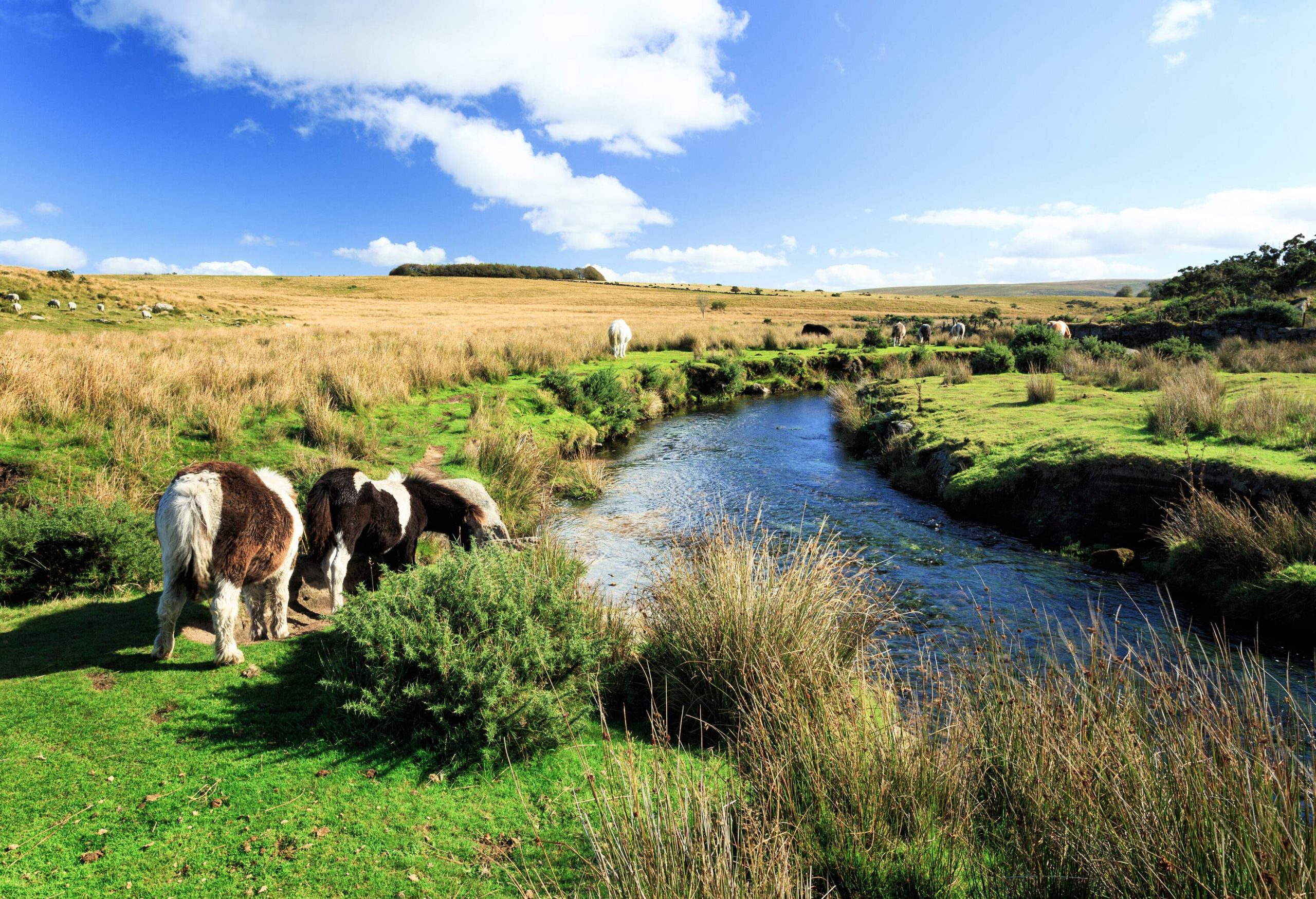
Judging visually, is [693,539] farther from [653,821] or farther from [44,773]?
[44,773]

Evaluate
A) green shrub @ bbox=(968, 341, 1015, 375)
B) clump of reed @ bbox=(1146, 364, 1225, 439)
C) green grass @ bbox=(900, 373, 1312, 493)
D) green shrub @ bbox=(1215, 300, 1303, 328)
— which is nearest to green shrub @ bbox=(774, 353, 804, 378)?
green shrub @ bbox=(968, 341, 1015, 375)

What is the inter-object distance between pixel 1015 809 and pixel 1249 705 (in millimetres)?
1070

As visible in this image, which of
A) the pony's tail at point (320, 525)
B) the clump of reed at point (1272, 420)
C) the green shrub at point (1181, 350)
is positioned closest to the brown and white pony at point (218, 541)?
the pony's tail at point (320, 525)

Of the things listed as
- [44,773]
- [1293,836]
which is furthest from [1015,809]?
[44,773]

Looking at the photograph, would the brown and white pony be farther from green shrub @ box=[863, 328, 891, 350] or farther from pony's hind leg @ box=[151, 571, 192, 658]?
green shrub @ box=[863, 328, 891, 350]

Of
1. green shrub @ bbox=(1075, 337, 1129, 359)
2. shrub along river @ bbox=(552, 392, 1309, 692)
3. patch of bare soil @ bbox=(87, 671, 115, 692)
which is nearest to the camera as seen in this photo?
patch of bare soil @ bbox=(87, 671, 115, 692)

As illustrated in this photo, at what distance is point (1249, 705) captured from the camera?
8.30ft

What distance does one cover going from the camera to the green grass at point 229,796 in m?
2.90

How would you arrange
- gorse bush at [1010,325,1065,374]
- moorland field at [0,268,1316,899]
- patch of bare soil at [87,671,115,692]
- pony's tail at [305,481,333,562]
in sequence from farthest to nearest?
gorse bush at [1010,325,1065,374]
pony's tail at [305,481,333,562]
patch of bare soil at [87,671,115,692]
moorland field at [0,268,1316,899]

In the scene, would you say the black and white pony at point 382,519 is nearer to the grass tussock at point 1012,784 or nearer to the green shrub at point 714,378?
the grass tussock at point 1012,784

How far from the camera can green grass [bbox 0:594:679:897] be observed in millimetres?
2900

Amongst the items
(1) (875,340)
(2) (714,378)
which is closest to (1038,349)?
(1) (875,340)

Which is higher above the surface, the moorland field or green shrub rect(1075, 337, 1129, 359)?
green shrub rect(1075, 337, 1129, 359)

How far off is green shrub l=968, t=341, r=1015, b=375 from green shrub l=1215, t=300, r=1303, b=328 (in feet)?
28.5
